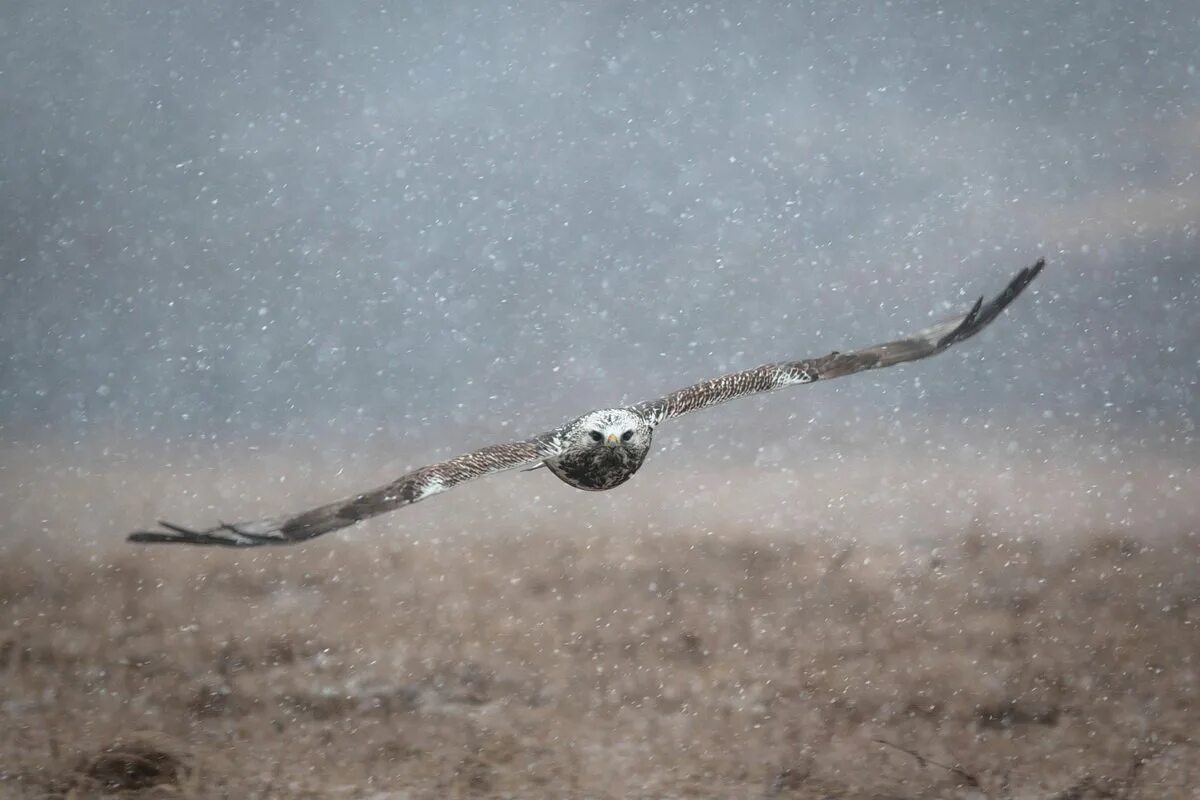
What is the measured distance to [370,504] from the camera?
504cm

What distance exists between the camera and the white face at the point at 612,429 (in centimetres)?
553

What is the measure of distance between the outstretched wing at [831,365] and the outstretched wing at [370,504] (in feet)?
3.22

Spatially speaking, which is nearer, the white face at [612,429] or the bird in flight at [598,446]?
the bird in flight at [598,446]

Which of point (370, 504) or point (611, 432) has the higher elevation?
point (611, 432)

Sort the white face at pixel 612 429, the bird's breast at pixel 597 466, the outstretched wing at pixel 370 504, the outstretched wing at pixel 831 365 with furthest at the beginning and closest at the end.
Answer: the outstretched wing at pixel 831 365 < the bird's breast at pixel 597 466 < the white face at pixel 612 429 < the outstretched wing at pixel 370 504

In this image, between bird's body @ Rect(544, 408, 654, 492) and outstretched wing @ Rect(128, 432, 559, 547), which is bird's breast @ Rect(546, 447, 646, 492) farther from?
outstretched wing @ Rect(128, 432, 559, 547)

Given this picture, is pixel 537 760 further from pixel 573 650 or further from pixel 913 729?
pixel 913 729

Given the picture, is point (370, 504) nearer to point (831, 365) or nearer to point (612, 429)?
point (612, 429)

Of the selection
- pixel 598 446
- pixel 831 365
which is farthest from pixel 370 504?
pixel 831 365

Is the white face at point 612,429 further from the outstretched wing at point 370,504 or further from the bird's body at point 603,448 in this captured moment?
the outstretched wing at point 370,504

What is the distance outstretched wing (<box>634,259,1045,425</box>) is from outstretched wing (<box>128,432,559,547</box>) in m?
0.98

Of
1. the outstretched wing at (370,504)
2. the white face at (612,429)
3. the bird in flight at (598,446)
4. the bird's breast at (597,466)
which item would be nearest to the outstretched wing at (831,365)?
the bird in flight at (598,446)

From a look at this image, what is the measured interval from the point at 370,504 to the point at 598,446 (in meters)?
1.30

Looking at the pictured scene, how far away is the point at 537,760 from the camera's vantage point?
9.11 meters
